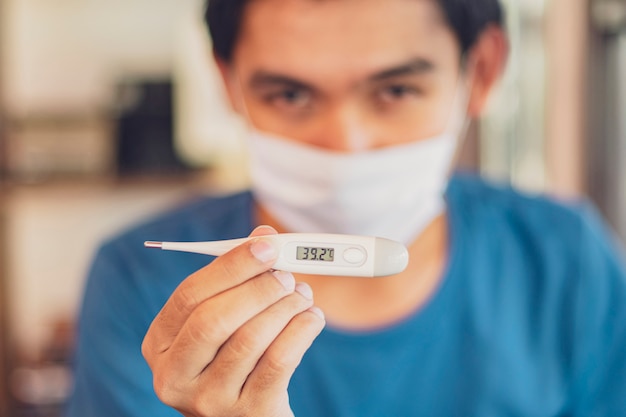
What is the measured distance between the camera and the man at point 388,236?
19.6 inches

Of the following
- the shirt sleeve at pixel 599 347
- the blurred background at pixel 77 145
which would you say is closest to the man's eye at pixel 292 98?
the shirt sleeve at pixel 599 347

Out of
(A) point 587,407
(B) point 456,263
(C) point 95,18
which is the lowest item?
Result: (A) point 587,407

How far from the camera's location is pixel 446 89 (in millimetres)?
593

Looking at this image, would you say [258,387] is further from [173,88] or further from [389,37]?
[173,88]

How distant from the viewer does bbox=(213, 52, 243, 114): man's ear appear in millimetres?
625

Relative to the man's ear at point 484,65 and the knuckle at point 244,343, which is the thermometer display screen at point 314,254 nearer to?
the knuckle at point 244,343

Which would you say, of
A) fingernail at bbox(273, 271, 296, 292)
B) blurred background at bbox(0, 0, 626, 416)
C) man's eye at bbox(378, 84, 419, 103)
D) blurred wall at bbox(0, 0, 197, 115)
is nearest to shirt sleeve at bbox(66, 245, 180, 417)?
fingernail at bbox(273, 271, 296, 292)

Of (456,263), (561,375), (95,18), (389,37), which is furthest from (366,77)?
(95,18)

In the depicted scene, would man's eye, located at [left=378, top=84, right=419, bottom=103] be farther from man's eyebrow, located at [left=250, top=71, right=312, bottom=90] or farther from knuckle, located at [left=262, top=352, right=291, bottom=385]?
knuckle, located at [left=262, top=352, right=291, bottom=385]

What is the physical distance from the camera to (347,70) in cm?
53

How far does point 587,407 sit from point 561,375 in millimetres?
34

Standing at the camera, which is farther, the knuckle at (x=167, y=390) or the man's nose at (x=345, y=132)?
the man's nose at (x=345, y=132)

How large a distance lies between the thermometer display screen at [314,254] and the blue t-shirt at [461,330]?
0.36 feet

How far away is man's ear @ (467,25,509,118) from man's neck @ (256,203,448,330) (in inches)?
4.9
